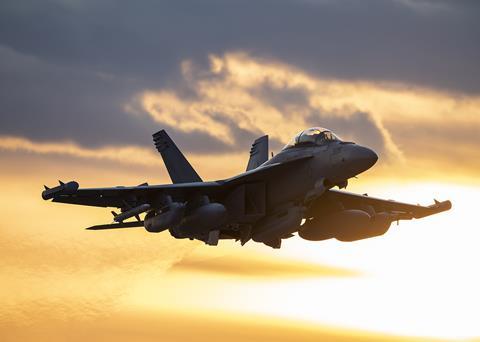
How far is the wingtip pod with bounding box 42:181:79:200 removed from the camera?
1570 inches

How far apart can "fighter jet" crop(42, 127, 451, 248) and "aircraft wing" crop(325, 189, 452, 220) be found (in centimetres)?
71

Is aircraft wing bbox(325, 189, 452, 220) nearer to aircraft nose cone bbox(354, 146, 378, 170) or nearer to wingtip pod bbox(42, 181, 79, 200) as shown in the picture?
aircraft nose cone bbox(354, 146, 378, 170)

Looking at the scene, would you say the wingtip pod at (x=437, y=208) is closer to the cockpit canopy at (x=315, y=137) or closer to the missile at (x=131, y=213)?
the cockpit canopy at (x=315, y=137)

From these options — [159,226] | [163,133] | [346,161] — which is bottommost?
[159,226]

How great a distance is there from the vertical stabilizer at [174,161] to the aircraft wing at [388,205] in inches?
285

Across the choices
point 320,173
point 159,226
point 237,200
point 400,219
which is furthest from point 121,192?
point 400,219

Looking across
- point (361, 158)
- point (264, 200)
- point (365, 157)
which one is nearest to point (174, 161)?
point (264, 200)

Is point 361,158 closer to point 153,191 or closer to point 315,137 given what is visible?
point 315,137

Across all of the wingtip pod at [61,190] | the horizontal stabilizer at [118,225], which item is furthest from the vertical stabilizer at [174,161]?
the wingtip pod at [61,190]

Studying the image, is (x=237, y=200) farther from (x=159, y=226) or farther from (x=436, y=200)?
(x=436, y=200)

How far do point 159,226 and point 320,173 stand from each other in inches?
281

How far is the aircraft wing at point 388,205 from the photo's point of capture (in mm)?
47375

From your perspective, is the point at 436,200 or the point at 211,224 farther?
the point at 436,200

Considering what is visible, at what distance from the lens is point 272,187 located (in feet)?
142
